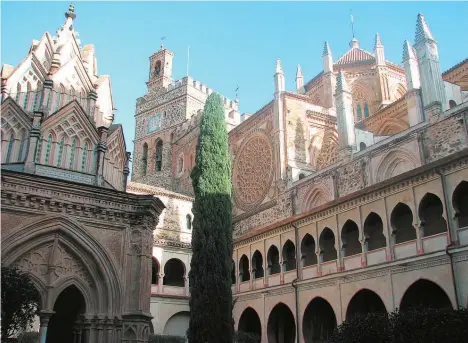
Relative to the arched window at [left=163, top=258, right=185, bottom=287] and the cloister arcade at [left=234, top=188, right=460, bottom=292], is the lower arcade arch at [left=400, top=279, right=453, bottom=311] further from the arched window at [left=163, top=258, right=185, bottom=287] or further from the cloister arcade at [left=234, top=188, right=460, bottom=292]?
the arched window at [left=163, top=258, right=185, bottom=287]

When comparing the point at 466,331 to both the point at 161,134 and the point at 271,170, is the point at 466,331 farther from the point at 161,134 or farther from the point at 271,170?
the point at 161,134

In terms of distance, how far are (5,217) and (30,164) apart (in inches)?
75.7

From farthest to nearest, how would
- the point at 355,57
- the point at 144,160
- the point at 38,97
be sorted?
the point at 144,160 < the point at 355,57 < the point at 38,97

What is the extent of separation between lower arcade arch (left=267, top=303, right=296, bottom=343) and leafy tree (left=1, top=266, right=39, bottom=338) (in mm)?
16082

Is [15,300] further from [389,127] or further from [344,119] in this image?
[389,127]

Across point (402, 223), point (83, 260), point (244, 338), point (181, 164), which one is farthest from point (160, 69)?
point (83, 260)

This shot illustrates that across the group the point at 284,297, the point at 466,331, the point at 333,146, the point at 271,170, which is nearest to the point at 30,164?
the point at 466,331

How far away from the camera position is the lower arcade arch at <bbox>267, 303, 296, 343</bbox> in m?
24.1

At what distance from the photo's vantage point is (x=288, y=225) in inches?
909

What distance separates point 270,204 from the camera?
28672mm

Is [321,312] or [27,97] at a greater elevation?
[27,97]

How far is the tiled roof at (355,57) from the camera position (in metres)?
40.2

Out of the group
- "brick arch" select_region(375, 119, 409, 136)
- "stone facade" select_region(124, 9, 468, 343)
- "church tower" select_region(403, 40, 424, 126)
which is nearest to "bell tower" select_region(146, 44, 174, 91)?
"stone facade" select_region(124, 9, 468, 343)

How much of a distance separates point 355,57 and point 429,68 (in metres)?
20.5
